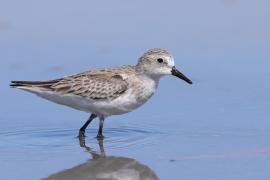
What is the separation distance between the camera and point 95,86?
11727 millimetres

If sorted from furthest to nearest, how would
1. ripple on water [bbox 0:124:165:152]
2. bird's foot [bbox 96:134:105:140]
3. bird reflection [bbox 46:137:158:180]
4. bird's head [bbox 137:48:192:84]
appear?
bird's head [bbox 137:48:192:84] → bird's foot [bbox 96:134:105:140] → ripple on water [bbox 0:124:165:152] → bird reflection [bbox 46:137:158:180]

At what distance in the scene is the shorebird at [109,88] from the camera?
11.6 metres

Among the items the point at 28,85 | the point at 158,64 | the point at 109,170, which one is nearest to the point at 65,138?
the point at 28,85

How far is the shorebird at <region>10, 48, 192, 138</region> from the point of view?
11609mm

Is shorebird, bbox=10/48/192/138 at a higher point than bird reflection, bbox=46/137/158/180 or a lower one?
higher

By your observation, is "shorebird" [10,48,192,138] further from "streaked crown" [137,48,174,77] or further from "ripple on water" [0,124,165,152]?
"ripple on water" [0,124,165,152]

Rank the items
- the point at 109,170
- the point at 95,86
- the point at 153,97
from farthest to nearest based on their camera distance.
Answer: the point at 153,97 → the point at 95,86 → the point at 109,170

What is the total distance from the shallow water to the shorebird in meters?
0.41

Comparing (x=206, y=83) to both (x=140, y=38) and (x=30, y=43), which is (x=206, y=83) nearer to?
(x=140, y=38)

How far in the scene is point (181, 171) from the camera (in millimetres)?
9711

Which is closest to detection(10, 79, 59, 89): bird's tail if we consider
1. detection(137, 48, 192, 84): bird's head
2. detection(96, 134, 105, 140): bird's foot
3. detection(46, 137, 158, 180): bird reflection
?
detection(96, 134, 105, 140): bird's foot

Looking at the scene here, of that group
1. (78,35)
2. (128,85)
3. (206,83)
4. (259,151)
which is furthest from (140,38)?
(259,151)

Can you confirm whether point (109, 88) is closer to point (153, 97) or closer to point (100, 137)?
point (100, 137)

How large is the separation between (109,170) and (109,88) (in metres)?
1.94
